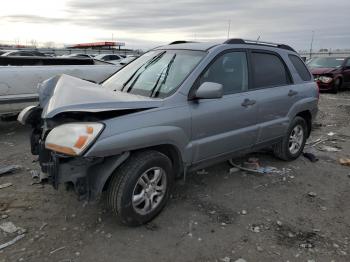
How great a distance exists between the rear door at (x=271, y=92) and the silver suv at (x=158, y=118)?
2 centimetres

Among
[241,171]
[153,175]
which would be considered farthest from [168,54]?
[241,171]

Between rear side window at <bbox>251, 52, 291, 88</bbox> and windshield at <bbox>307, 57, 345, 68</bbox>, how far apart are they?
11.9 metres

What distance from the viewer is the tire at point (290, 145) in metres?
5.67

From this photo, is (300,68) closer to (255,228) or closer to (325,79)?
(255,228)

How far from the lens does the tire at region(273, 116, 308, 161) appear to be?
5.67 metres

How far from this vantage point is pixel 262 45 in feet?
16.9

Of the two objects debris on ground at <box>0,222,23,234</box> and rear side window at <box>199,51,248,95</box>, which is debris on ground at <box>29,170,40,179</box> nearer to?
debris on ground at <box>0,222,23,234</box>

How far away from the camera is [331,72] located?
1526 centimetres

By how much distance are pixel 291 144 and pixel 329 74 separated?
420 inches

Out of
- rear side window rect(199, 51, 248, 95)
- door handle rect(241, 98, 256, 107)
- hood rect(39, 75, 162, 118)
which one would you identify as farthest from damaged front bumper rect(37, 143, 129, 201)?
door handle rect(241, 98, 256, 107)

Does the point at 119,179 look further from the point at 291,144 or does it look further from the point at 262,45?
the point at 291,144

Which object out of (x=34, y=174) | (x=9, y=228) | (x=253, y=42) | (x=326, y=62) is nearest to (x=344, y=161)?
(x=253, y=42)

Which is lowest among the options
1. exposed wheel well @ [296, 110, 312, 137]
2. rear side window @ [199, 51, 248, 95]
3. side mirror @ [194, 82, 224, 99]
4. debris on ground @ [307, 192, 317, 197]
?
debris on ground @ [307, 192, 317, 197]

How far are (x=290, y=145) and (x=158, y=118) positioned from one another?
10.0ft
